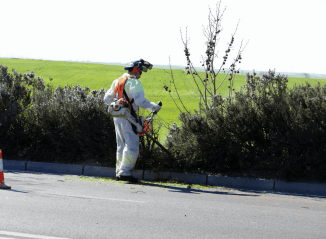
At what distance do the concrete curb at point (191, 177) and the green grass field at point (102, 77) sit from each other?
80.0ft

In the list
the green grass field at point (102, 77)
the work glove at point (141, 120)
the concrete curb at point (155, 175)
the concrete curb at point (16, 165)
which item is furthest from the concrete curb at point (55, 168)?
the green grass field at point (102, 77)

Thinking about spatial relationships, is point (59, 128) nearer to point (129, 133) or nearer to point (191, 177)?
point (129, 133)

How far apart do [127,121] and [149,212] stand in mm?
3117

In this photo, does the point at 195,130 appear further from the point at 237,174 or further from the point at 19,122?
the point at 19,122

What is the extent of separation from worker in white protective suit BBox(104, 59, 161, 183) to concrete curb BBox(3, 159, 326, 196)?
797mm

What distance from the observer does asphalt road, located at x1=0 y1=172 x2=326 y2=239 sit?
5.30 meters

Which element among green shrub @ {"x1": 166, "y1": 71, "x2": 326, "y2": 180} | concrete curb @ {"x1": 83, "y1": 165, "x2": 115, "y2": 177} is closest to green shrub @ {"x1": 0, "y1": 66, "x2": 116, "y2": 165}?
concrete curb @ {"x1": 83, "y1": 165, "x2": 115, "y2": 177}

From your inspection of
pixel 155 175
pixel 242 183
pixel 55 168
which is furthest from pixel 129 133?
pixel 55 168

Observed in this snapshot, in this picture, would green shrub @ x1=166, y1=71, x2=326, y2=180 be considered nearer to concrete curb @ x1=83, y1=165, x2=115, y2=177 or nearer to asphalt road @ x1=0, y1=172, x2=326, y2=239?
asphalt road @ x1=0, y1=172, x2=326, y2=239

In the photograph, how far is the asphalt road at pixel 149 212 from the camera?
17.4 feet

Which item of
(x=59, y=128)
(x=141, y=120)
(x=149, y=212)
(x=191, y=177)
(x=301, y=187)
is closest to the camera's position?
(x=149, y=212)

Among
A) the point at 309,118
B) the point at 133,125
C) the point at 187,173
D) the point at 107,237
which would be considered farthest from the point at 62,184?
the point at 309,118

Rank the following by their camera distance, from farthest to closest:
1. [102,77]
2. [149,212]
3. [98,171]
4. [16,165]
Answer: [102,77] < [16,165] < [98,171] < [149,212]

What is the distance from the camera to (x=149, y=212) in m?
6.36
